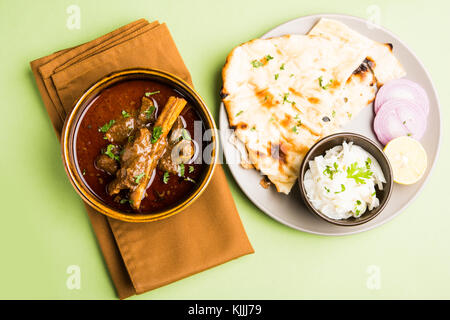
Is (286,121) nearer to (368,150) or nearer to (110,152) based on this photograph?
(368,150)

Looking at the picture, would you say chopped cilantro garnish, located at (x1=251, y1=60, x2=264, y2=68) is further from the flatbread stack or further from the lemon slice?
the lemon slice

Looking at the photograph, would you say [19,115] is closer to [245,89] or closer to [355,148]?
[245,89]

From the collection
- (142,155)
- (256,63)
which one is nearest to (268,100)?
(256,63)

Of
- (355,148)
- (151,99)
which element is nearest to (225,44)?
(151,99)

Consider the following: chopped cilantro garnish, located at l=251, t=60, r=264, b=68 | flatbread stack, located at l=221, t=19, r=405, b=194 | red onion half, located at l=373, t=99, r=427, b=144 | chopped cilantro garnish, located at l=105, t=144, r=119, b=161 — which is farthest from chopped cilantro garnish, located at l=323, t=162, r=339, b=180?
chopped cilantro garnish, located at l=105, t=144, r=119, b=161

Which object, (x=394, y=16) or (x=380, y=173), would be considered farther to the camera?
(x=394, y=16)

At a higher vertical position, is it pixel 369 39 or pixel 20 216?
pixel 369 39
